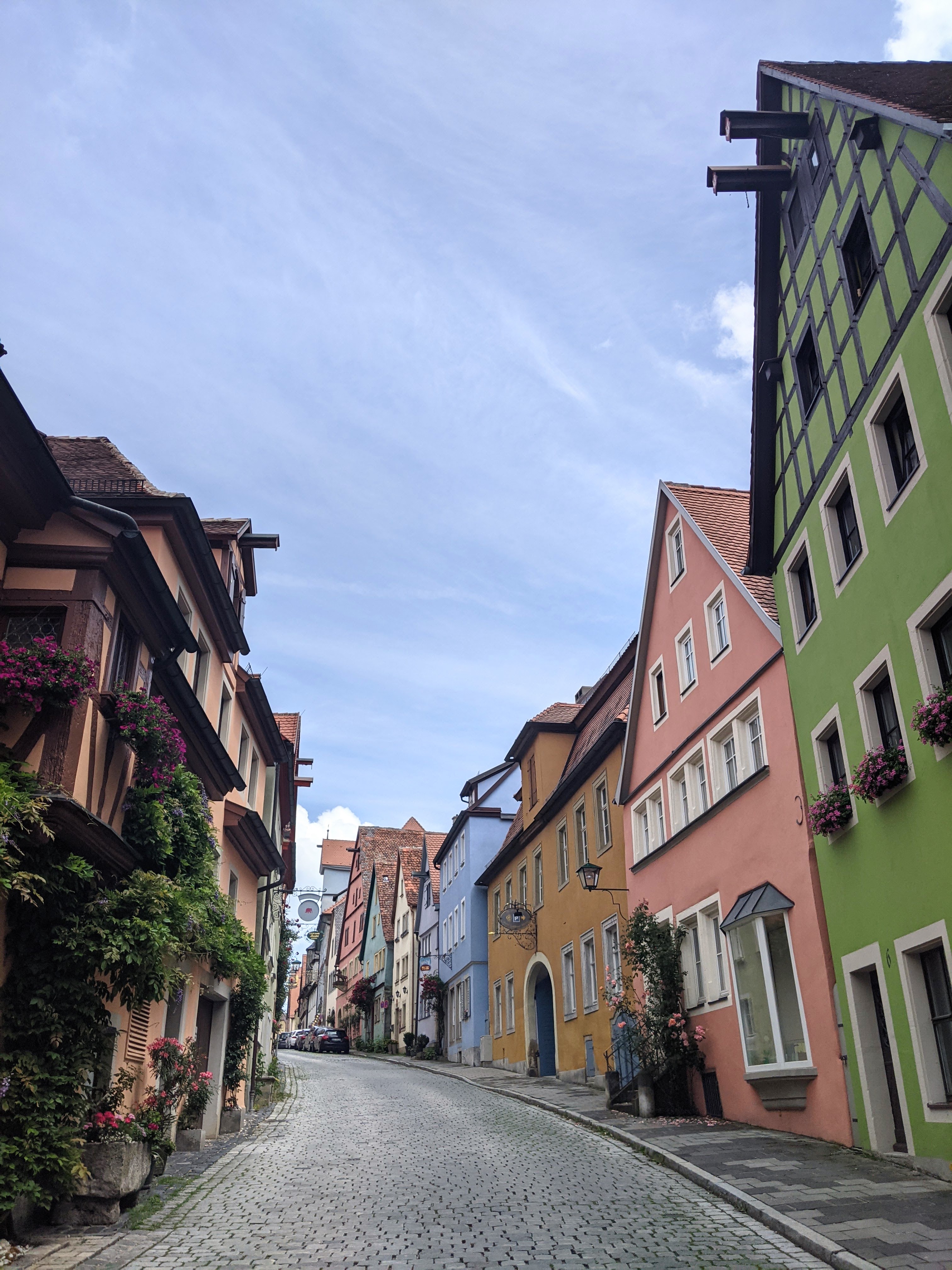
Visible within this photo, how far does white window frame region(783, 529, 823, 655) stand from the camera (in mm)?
13977

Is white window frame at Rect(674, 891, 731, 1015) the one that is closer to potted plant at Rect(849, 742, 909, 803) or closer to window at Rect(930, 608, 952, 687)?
potted plant at Rect(849, 742, 909, 803)

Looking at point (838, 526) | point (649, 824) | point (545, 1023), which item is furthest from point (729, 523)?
point (545, 1023)

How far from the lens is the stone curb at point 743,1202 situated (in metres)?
7.80

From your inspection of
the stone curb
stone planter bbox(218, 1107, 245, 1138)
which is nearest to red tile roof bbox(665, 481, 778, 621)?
the stone curb

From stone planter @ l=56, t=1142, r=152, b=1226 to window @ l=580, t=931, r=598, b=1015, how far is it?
48.4 feet

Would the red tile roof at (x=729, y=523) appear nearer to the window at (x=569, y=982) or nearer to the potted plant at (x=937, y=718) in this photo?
the potted plant at (x=937, y=718)

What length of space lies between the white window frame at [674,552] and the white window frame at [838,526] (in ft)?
17.7

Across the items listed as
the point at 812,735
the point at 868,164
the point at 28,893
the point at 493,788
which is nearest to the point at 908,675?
the point at 812,735

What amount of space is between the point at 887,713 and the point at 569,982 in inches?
608

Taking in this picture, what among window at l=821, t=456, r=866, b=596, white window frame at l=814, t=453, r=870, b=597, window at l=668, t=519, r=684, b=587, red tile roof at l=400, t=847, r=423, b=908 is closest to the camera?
white window frame at l=814, t=453, r=870, b=597

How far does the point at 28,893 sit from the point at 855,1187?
8.03 metres

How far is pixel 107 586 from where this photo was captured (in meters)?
11.6

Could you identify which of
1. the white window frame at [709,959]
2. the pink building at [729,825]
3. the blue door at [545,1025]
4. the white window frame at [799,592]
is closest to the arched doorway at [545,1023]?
the blue door at [545,1025]

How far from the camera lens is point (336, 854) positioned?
350 feet
